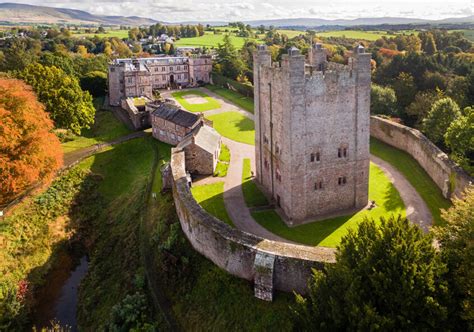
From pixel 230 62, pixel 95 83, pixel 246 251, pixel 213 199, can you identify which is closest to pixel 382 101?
pixel 213 199

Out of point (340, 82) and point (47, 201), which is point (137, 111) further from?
point (340, 82)

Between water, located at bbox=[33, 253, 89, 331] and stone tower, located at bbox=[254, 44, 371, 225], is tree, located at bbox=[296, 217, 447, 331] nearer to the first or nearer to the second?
stone tower, located at bbox=[254, 44, 371, 225]

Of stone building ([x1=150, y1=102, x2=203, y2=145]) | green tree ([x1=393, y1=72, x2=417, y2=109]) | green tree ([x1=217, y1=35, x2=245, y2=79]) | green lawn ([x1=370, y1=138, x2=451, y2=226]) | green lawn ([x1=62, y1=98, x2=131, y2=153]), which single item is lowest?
green lawn ([x1=370, y1=138, x2=451, y2=226])

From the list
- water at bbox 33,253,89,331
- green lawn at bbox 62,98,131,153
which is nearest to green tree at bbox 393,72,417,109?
green lawn at bbox 62,98,131,153

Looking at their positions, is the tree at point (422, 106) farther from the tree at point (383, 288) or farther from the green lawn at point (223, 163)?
the tree at point (383, 288)

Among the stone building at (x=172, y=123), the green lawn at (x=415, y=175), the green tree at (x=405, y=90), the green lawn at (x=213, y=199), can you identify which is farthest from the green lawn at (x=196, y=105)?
the green lawn at (x=213, y=199)

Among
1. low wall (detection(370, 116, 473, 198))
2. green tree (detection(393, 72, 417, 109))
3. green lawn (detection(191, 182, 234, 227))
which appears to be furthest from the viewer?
green tree (detection(393, 72, 417, 109))

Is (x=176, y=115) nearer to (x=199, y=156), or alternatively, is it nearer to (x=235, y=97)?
(x=199, y=156)
